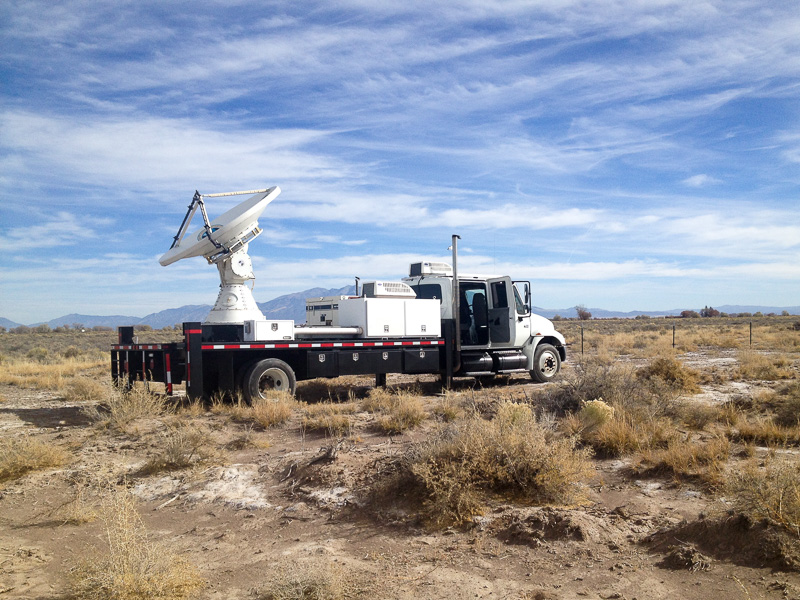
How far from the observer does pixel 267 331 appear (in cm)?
1316

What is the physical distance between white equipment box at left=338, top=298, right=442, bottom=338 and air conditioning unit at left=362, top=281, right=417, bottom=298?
0.40 feet

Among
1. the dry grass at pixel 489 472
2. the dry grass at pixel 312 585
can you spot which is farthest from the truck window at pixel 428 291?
the dry grass at pixel 312 585

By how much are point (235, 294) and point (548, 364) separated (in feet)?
28.3

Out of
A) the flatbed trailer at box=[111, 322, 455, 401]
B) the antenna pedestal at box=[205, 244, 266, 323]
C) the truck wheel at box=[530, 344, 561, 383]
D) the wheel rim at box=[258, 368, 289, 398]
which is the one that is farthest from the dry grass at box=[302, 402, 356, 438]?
the truck wheel at box=[530, 344, 561, 383]

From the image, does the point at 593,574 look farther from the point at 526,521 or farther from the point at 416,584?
the point at 416,584

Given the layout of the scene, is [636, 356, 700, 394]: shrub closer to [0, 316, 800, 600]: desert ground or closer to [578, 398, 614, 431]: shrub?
[0, 316, 800, 600]: desert ground

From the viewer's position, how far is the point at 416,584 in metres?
4.86

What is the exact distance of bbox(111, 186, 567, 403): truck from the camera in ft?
42.1

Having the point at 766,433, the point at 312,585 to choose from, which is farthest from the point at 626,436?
the point at 312,585

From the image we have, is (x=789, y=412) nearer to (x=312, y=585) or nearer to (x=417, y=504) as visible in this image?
(x=417, y=504)

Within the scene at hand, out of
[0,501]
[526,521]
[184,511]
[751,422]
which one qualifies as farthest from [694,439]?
[0,501]

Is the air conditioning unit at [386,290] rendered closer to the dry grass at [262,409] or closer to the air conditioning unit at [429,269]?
the air conditioning unit at [429,269]

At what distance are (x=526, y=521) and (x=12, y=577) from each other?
4453 mm

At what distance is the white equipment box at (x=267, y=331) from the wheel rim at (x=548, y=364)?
722cm
